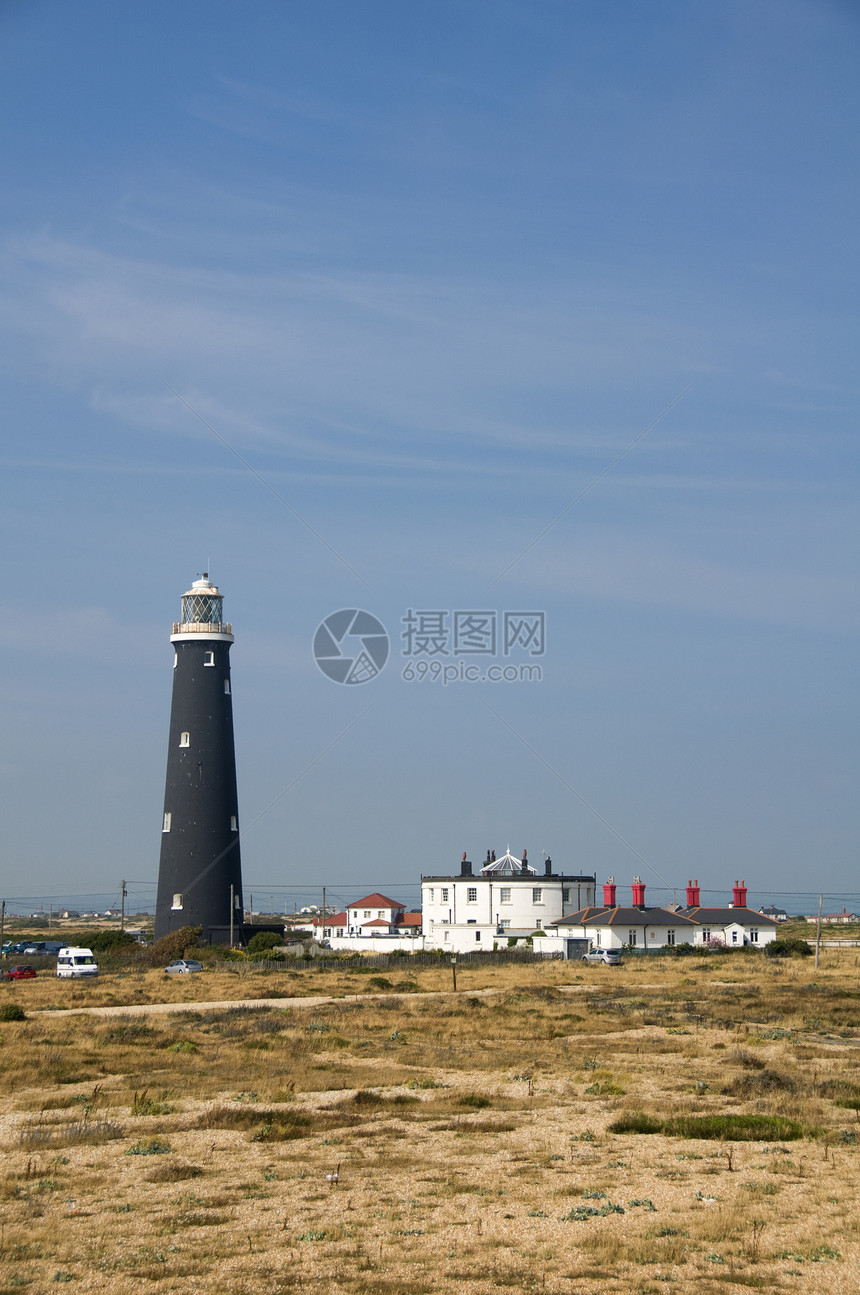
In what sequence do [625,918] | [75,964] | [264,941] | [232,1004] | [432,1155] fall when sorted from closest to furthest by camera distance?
1. [432,1155]
2. [232,1004]
3. [75,964]
4. [264,941]
5. [625,918]

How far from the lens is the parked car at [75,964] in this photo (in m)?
62.1

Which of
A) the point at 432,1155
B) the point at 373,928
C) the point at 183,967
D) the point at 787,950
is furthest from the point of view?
the point at 373,928

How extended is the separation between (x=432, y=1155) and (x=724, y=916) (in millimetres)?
73325

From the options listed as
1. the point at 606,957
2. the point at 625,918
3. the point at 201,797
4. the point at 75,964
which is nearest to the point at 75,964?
the point at 75,964

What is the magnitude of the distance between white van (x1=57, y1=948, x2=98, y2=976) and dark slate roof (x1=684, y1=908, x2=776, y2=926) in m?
43.0

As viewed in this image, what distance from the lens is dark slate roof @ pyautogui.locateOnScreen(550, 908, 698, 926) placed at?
80.9 meters

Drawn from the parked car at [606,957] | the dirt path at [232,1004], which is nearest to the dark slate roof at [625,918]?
the parked car at [606,957]

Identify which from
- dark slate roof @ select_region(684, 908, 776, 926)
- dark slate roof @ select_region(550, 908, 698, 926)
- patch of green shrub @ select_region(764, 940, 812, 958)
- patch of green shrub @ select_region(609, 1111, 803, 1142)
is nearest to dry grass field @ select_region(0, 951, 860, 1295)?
patch of green shrub @ select_region(609, 1111, 803, 1142)

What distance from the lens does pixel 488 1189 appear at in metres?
16.6

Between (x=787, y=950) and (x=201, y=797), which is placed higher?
(x=201, y=797)

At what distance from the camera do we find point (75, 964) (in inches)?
2467

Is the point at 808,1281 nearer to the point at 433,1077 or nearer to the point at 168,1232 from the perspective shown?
the point at 168,1232

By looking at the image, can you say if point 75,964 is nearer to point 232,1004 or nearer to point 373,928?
point 232,1004

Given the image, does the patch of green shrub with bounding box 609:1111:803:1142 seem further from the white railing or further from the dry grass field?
the white railing
